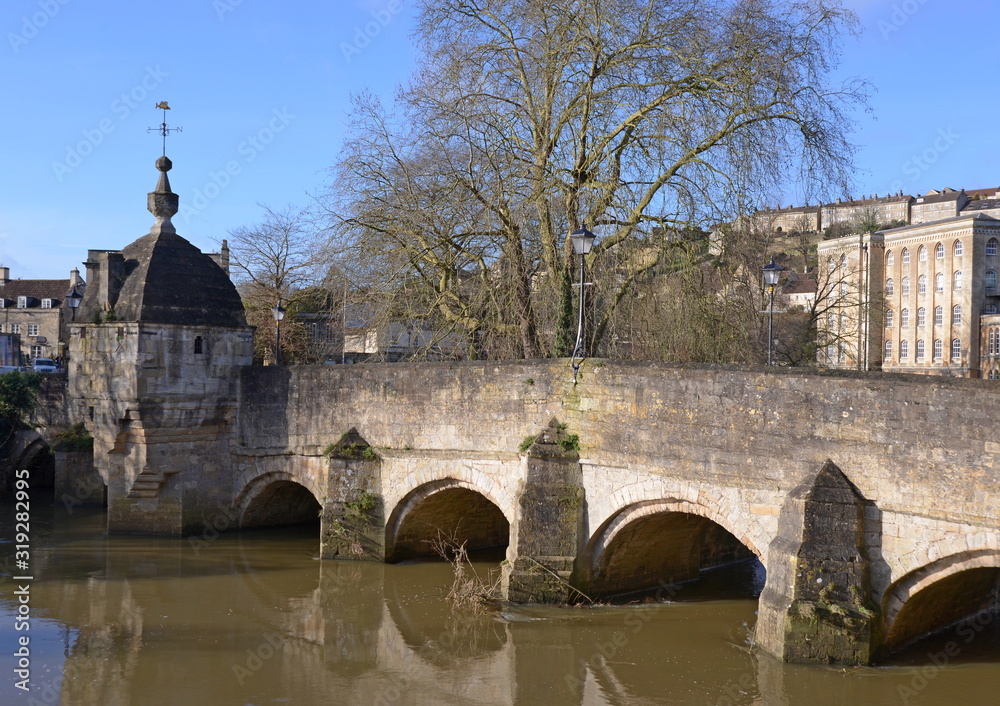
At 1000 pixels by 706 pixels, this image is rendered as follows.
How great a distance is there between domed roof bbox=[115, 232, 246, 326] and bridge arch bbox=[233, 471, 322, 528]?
314cm

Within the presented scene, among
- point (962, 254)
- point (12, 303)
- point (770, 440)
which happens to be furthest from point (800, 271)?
point (770, 440)

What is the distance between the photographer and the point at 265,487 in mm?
18781

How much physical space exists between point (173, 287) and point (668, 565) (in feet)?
33.8

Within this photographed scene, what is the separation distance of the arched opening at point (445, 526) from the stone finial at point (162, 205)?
296 inches

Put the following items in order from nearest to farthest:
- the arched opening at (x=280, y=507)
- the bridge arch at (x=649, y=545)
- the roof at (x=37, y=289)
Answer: the bridge arch at (x=649, y=545), the arched opening at (x=280, y=507), the roof at (x=37, y=289)

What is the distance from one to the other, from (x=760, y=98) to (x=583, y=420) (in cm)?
632

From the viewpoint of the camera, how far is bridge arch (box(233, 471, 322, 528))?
18.7m

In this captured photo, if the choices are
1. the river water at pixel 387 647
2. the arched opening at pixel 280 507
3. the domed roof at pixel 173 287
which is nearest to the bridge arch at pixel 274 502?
the arched opening at pixel 280 507

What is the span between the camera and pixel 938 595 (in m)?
11.4

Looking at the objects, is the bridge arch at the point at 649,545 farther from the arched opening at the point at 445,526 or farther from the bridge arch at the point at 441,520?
the arched opening at the point at 445,526

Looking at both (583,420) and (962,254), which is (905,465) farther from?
(962,254)

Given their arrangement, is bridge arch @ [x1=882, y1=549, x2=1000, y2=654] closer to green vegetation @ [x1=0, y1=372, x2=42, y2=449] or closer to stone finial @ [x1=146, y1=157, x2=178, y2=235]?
stone finial @ [x1=146, y1=157, x2=178, y2=235]

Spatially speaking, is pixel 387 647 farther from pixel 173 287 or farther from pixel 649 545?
pixel 173 287

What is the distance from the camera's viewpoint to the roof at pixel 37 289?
57.0m
